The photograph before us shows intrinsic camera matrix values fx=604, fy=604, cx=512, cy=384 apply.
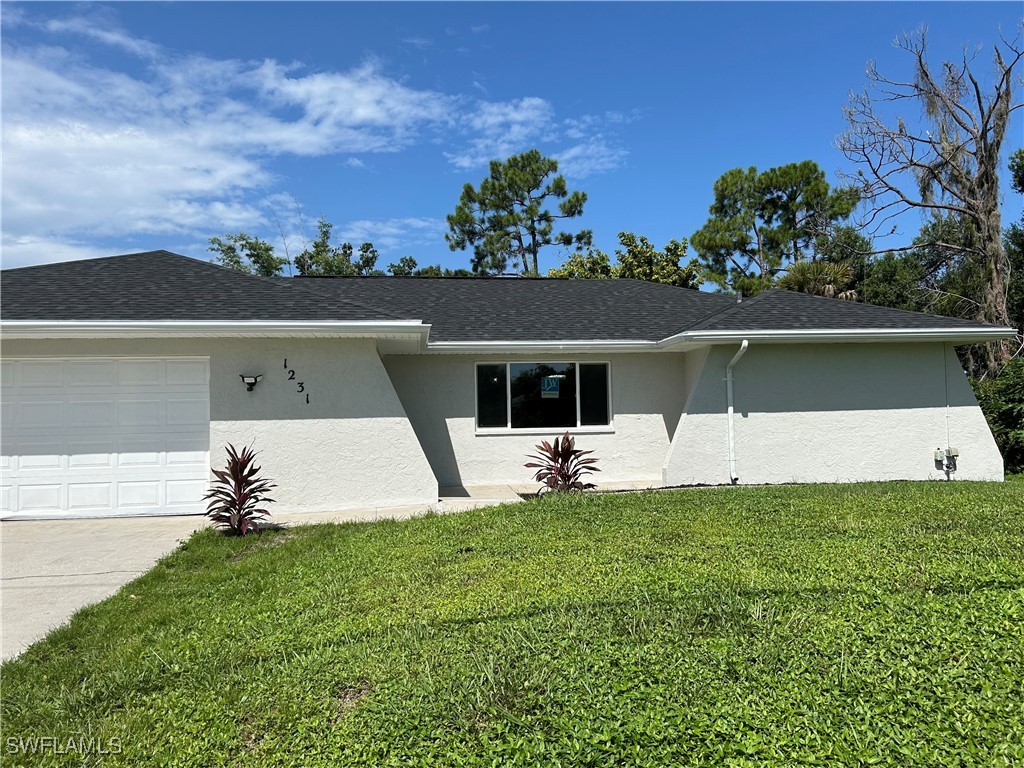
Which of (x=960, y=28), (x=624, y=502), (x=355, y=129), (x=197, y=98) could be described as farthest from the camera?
(x=960, y=28)

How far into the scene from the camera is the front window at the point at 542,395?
11859 millimetres

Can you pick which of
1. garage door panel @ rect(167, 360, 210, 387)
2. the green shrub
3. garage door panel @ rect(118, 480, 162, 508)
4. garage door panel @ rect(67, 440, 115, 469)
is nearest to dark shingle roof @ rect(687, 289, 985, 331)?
the green shrub

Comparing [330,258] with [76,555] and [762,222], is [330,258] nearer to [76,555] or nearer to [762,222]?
[762,222]

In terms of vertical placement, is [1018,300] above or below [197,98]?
below

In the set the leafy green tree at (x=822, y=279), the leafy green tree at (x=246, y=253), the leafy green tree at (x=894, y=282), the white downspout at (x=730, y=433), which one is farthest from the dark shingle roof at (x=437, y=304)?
the leafy green tree at (x=246, y=253)

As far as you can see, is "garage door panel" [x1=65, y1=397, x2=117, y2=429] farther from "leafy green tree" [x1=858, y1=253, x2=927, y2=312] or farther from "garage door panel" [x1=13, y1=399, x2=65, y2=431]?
"leafy green tree" [x1=858, y1=253, x2=927, y2=312]

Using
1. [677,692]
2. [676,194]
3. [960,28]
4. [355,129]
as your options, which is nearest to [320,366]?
[677,692]

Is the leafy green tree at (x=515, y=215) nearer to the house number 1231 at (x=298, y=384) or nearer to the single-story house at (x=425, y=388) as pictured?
the single-story house at (x=425, y=388)

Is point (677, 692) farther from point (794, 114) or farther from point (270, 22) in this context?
point (794, 114)

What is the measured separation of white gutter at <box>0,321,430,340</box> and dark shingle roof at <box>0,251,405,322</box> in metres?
0.12

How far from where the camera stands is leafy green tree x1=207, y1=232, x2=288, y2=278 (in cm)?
3981

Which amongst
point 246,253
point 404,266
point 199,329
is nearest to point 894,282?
point 199,329

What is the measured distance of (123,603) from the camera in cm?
510

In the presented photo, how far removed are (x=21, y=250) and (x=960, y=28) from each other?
1188 inches
